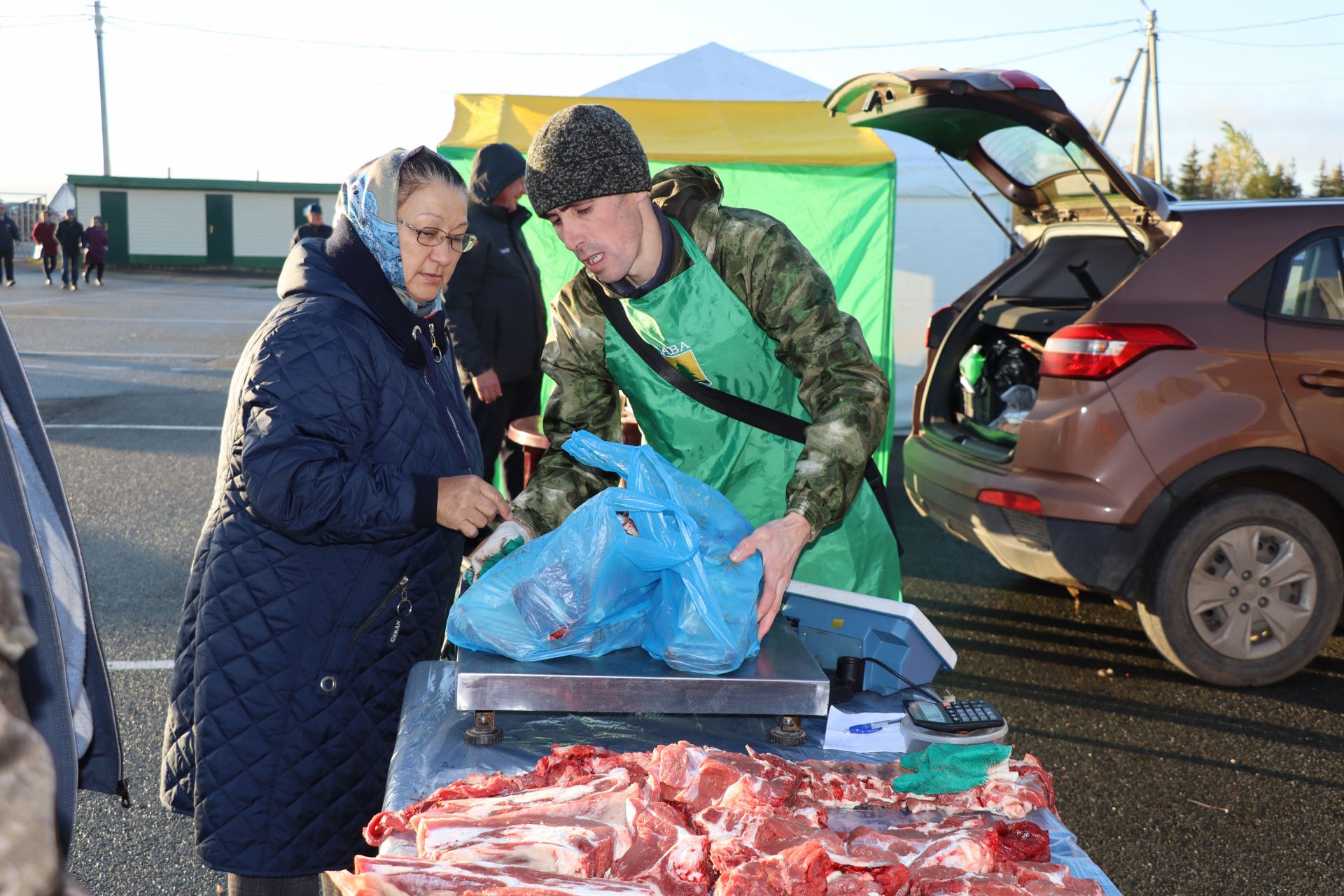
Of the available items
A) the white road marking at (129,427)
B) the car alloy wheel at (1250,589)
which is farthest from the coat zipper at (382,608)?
the white road marking at (129,427)

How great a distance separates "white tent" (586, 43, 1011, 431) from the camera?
8.86 meters

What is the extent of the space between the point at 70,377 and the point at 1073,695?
1162 centimetres

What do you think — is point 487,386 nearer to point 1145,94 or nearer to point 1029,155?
point 1029,155

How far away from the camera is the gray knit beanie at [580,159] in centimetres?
212

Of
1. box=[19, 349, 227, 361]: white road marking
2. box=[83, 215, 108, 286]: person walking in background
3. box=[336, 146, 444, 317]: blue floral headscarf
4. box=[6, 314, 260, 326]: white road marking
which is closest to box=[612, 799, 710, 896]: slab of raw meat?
box=[336, 146, 444, 317]: blue floral headscarf

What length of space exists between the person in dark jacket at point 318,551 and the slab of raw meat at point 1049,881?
3.82 feet

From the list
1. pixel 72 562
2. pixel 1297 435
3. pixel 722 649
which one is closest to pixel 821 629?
pixel 722 649

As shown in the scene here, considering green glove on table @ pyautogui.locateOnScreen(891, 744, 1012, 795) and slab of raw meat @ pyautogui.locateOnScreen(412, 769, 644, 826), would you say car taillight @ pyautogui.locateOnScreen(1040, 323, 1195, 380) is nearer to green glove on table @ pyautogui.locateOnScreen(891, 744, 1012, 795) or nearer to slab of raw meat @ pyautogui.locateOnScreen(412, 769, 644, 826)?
green glove on table @ pyautogui.locateOnScreen(891, 744, 1012, 795)

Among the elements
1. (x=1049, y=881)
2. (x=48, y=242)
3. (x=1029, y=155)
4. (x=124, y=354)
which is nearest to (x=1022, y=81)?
(x=1029, y=155)

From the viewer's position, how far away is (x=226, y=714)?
6.68 feet

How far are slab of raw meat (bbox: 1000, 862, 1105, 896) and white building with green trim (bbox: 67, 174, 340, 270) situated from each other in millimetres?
39186

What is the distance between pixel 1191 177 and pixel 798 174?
1977 inches

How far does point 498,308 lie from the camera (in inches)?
227

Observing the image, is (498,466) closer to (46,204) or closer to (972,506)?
(972,506)
